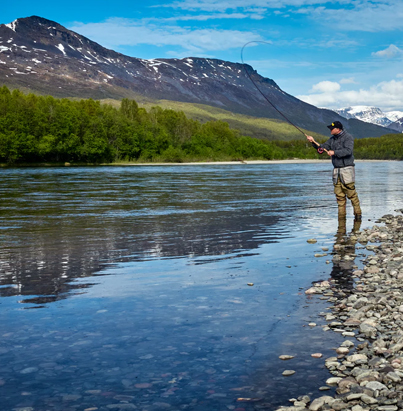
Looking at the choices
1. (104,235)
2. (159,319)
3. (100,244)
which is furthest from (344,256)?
(104,235)

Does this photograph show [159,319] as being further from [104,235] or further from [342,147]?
[342,147]

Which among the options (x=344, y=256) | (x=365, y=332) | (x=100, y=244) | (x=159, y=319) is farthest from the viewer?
(x=100, y=244)

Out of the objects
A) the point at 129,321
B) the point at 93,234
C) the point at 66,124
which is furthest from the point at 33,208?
the point at 66,124

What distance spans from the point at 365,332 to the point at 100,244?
8763mm

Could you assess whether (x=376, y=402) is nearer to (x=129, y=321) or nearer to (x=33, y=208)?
(x=129, y=321)

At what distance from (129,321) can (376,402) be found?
3567 millimetres

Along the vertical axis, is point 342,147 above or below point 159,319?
above

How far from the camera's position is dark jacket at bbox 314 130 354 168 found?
15.5 meters

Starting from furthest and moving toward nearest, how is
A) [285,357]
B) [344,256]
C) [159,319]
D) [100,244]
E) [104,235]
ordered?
1. [104,235]
2. [100,244]
3. [344,256]
4. [159,319]
5. [285,357]

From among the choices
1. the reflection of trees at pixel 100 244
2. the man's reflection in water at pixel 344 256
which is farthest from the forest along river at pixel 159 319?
the man's reflection in water at pixel 344 256

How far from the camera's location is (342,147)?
15523mm

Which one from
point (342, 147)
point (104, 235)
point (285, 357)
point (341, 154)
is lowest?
point (285, 357)

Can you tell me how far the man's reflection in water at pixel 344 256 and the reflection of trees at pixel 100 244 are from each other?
78.1 inches

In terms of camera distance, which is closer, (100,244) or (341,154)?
(100,244)
